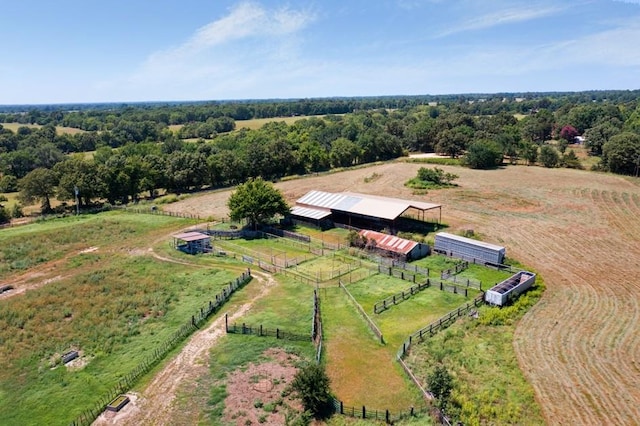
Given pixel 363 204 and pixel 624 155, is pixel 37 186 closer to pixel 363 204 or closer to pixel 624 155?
pixel 363 204

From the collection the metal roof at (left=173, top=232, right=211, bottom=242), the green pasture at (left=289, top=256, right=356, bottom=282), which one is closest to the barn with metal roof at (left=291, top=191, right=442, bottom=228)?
the green pasture at (left=289, top=256, right=356, bottom=282)

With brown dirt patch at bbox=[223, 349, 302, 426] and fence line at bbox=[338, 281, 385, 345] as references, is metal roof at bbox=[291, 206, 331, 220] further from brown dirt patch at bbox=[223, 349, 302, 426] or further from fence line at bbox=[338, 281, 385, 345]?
brown dirt patch at bbox=[223, 349, 302, 426]

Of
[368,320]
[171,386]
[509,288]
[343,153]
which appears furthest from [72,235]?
[343,153]

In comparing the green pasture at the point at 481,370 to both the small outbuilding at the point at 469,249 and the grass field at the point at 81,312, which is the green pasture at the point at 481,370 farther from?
the grass field at the point at 81,312

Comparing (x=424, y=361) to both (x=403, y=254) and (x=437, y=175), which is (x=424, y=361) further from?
(x=437, y=175)

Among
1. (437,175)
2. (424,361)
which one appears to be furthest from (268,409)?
(437,175)

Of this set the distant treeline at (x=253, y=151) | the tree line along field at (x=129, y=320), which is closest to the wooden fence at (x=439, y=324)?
the tree line along field at (x=129, y=320)
